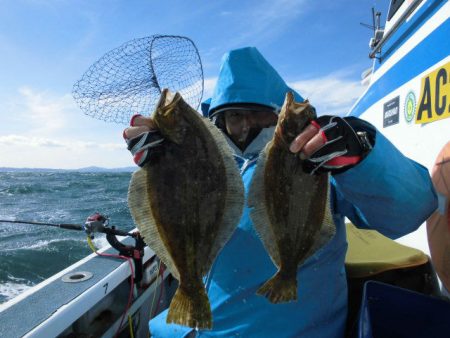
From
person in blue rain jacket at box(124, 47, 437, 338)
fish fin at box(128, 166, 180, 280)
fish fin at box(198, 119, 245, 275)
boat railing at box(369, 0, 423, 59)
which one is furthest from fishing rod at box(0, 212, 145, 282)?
boat railing at box(369, 0, 423, 59)

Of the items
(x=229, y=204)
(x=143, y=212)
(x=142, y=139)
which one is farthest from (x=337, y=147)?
(x=143, y=212)

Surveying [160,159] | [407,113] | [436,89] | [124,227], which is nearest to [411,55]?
[407,113]

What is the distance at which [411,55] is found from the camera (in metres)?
4.01

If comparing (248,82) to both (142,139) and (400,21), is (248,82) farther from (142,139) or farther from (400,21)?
(400,21)

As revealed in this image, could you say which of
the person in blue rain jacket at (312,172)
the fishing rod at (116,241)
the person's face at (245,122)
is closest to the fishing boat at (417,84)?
the person in blue rain jacket at (312,172)

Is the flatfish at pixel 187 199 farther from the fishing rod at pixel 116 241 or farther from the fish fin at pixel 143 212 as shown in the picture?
the fishing rod at pixel 116 241

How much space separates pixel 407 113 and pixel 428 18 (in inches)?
39.3

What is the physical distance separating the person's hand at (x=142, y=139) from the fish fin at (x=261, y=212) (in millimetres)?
511

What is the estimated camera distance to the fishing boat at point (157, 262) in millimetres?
2902

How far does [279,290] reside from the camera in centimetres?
169

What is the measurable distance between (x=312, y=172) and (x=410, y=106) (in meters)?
2.79

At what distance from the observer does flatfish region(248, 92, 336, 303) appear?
1.73 metres

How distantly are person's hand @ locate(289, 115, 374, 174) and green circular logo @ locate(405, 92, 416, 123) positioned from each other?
2355mm

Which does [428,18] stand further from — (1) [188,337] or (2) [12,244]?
(2) [12,244]
